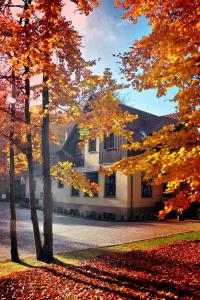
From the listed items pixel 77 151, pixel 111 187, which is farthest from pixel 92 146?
pixel 111 187

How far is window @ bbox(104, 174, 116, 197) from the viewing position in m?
24.9

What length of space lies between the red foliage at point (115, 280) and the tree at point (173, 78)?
180cm

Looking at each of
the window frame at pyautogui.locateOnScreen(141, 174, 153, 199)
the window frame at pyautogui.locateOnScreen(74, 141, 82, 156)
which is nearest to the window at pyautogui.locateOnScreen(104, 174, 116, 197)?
the window frame at pyautogui.locateOnScreen(141, 174, 153, 199)

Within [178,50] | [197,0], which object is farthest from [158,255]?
[197,0]

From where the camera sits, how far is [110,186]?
2527 centimetres

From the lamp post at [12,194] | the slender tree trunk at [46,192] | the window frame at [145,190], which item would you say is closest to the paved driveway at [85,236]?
the lamp post at [12,194]

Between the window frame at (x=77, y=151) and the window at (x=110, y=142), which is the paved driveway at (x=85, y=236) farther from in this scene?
the window frame at (x=77, y=151)

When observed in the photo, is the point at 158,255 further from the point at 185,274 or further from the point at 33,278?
the point at 33,278

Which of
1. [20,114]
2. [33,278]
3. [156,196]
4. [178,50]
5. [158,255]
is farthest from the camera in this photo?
[156,196]

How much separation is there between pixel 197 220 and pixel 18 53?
18.3 m

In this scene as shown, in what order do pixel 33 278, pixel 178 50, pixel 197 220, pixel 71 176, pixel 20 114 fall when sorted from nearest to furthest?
pixel 178 50 → pixel 33 278 → pixel 71 176 → pixel 20 114 → pixel 197 220

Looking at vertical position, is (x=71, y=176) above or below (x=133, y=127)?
below

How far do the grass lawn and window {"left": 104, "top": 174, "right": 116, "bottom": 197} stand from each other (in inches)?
393

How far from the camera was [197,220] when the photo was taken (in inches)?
882
